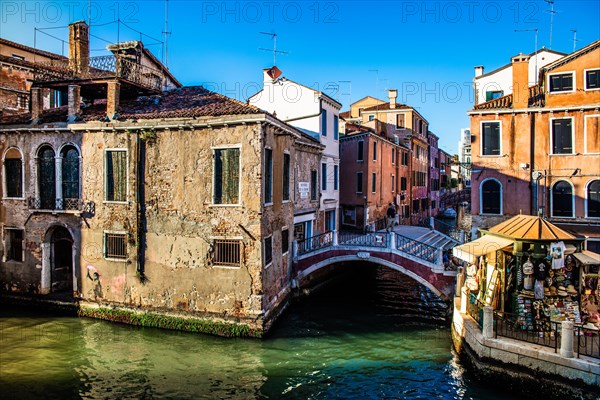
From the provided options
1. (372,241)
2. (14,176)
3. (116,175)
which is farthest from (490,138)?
(14,176)

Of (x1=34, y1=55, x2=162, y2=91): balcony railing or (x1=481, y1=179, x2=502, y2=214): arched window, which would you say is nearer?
(x1=34, y1=55, x2=162, y2=91): balcony railing

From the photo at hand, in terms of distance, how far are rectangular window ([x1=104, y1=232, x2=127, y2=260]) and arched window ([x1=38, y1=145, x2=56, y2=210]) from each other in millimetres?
2837

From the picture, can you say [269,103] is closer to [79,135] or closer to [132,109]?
[132,109]

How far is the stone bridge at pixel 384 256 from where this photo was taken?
16.6 metres

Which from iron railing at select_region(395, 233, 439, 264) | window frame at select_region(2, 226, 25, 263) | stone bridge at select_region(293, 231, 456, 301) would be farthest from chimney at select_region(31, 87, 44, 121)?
iron railing at select_region(395, 233, 439, 264)

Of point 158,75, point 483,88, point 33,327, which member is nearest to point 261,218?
point 33,327

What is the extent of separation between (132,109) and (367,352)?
1230 centimetres

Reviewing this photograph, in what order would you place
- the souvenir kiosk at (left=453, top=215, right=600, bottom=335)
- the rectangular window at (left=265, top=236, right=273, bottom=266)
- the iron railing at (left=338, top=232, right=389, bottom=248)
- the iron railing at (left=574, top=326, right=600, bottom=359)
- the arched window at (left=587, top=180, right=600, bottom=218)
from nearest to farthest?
the iron railing at (left=574, top=326, right=600, bottom=359) → the souvenir kiosk at (left=453, top=215, right=600, bottom=335) → the rectangular window at (left=265, top=236, right=273, bottom=266) → the arched window at (left=587, top=180, right=600, bottom=218) → the iron railing at (left=338, top=232, right=389, bottom=248)

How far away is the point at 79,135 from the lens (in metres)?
16.0

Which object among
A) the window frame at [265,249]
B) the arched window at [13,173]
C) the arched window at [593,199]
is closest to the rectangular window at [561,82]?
the arched window at [593,199]

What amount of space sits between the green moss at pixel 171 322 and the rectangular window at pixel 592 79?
16.0 metres

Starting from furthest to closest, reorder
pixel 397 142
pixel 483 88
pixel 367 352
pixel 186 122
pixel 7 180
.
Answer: pixel 397 142 < pixel 483 88 < pixel 7 180 < pixel 186 122 < pixel 367 352

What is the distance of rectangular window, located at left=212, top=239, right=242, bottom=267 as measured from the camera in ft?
47.0

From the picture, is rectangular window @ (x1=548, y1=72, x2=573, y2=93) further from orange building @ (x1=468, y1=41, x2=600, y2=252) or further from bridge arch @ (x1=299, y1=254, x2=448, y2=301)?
bridge arch @ (x1=299, y1=254, x2=448, y2=301)
